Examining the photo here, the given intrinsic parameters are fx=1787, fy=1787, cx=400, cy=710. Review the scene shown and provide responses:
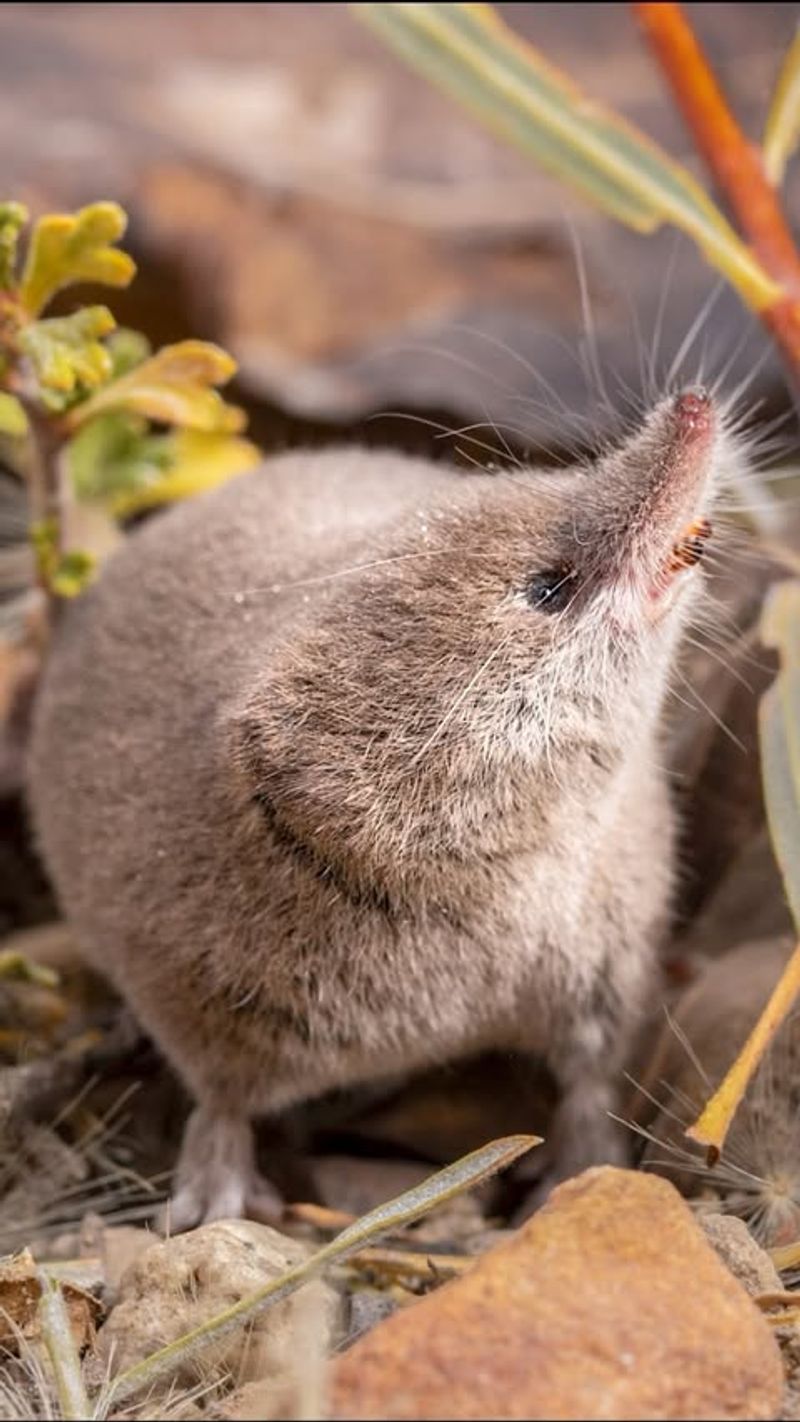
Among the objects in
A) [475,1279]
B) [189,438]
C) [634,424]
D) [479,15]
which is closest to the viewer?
[475,1279]

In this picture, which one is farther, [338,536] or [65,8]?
[65,8]

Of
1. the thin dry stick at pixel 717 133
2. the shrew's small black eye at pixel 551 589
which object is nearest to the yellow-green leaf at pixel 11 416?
the shrew's small black eye at pixel 551 589

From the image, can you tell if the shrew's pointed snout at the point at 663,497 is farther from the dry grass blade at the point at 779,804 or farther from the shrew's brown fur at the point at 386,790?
the dry grass blade at the point at 779,804

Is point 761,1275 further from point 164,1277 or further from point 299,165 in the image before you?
point 299,165

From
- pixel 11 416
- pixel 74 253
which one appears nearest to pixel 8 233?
pixel 74 253

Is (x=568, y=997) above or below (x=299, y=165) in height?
below

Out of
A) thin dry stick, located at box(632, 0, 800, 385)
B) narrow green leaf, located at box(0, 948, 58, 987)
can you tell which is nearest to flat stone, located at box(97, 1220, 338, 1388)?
narrow green leaf, located at box(0, 948, 58, 987)

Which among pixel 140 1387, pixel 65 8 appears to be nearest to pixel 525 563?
pixel 140 1387

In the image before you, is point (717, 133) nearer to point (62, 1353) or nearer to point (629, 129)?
point (629, 129)

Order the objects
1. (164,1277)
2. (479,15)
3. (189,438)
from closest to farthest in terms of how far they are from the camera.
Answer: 1. (164,1277)
2. (479,15)
3. (189,438)

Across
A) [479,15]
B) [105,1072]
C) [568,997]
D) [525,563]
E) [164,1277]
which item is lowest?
[105,1072]
